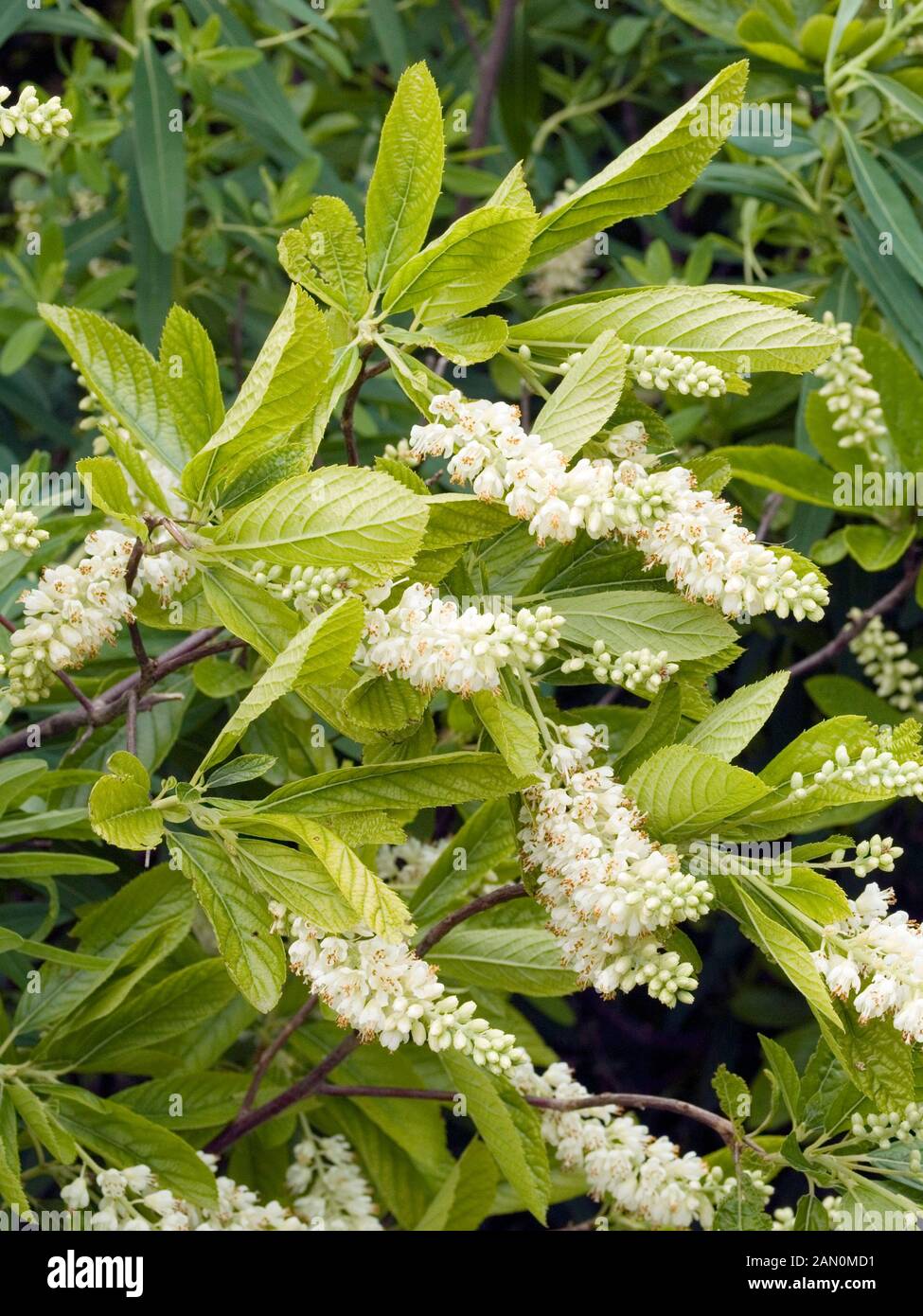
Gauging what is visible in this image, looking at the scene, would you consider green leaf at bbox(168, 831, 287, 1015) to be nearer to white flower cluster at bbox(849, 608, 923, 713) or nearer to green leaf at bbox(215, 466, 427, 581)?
green leaf at bbox(215, 466, 427, 581)

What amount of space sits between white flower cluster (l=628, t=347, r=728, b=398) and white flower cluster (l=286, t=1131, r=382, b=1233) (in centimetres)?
80

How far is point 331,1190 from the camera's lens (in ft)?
4.30

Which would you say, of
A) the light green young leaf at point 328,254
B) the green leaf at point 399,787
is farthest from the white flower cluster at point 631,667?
the light green young leaf at point 328,254

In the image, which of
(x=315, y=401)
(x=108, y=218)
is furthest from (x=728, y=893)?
(x=108, y=218)

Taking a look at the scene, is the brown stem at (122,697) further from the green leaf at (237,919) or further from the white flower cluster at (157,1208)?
the white flower cluster at (157,1208)

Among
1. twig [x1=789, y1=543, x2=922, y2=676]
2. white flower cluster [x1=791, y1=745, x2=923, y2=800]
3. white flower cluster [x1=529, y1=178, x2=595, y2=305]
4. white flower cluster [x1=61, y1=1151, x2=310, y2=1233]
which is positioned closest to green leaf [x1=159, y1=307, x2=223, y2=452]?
white flower cluster [x1=791, y1=745, x2=923, y2=800]

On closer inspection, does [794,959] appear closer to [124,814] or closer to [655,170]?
[124,814]

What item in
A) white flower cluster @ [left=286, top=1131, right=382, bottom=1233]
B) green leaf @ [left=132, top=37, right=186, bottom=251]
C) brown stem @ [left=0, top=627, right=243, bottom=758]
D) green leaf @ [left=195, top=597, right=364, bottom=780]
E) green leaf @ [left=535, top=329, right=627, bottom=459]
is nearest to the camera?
green leaf @ [left=195, top=597, right=364, bottom=780]

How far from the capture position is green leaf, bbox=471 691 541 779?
0.84 m

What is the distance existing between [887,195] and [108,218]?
1147 millimetres

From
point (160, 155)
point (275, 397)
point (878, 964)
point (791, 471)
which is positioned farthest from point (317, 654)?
point (160, 155)

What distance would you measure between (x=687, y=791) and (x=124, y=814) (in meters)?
0.36
